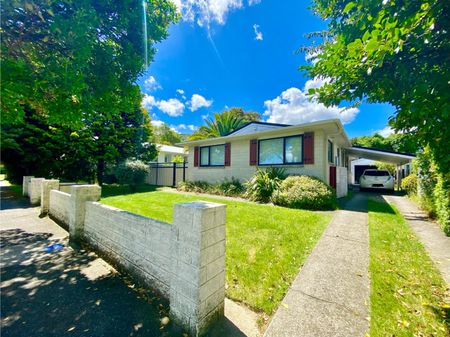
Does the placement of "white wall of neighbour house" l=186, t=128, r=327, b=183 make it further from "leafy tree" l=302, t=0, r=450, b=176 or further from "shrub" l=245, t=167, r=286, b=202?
"leafy tree" l=302, t=0, r=450, b=176

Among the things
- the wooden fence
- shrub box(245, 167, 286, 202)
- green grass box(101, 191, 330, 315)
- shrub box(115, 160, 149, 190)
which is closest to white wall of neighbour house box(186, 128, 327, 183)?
shrub box(245, 167, 286, 202)

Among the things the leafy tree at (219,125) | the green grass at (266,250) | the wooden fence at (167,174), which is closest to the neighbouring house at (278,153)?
the wooden fence at (167,174)

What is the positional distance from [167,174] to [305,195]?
1191 cm

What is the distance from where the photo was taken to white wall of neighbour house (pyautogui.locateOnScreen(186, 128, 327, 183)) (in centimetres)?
851

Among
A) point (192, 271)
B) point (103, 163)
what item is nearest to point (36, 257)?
point (192, 271)

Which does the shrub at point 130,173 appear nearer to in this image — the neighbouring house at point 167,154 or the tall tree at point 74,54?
the tall tree at point 74,54

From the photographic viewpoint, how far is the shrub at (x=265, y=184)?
8.45 metres

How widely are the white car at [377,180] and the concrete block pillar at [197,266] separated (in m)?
14.3

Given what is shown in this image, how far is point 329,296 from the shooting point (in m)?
2.38

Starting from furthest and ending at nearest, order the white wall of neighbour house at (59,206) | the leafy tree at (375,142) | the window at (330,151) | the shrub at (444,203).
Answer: the leafy tree at (375,142), the window at (330,151), the white wall of neighbour house at (59,206), the shrub at (444,203)

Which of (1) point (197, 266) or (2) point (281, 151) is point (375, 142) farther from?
(1) point (197, 266)

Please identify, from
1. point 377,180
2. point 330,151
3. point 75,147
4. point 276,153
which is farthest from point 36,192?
point 377,180

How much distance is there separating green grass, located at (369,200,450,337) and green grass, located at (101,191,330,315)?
39.3 inches

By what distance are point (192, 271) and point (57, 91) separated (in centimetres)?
391
